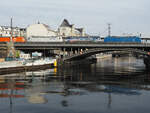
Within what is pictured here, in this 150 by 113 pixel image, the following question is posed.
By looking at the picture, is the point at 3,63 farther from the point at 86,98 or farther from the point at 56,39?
the point at 56,39

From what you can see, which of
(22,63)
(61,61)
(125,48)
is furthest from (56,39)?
(22,63)

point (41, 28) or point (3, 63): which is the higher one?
point (41, 28)

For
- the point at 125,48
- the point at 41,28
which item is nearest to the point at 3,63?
the point at 125,48

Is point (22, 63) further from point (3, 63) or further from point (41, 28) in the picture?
point (41, 28)

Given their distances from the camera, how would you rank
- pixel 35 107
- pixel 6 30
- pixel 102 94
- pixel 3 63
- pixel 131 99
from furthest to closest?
pixel 6 30, pixel 3 63, pixel 102 94, pixel 131 99, pixel 35 107

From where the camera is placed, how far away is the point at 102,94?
94.7 feet

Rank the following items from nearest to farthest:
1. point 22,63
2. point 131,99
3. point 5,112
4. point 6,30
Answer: point 5,112
point 131,99
point 22,63
point 6,30

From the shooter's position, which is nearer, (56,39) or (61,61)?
(61,61)

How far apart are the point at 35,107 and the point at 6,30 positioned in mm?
166591

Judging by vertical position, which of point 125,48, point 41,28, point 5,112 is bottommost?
point 5,112

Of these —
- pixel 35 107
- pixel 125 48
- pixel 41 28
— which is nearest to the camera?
pixel 35 107

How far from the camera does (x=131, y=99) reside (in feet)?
85.2

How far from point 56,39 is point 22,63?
160ft

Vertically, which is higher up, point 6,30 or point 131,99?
point 6,30
